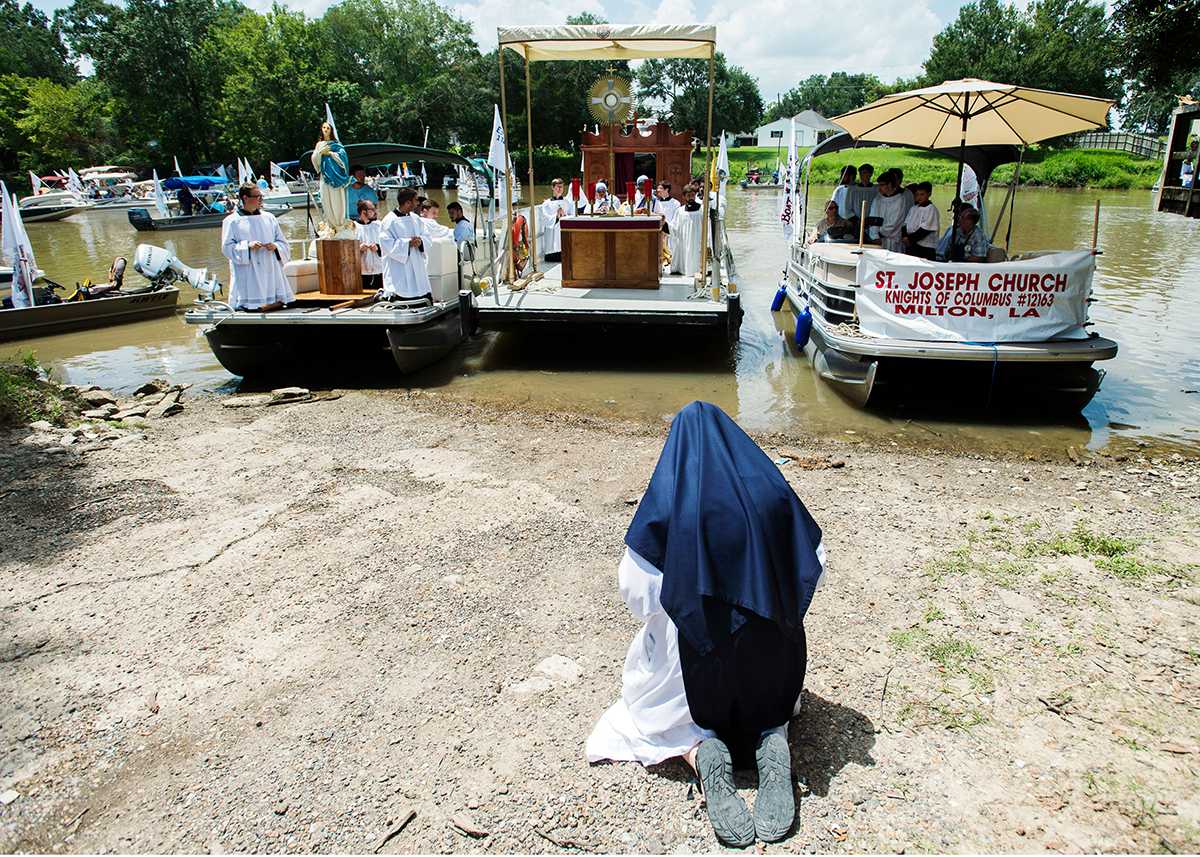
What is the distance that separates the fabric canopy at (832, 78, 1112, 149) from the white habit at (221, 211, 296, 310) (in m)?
7.02

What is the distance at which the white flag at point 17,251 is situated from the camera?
1152 centimetres

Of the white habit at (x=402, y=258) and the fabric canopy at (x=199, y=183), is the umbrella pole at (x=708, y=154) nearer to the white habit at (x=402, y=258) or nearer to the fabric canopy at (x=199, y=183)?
the white habit at (x=402, y=258)

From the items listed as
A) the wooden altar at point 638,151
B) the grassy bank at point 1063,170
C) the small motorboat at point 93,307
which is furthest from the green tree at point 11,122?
the wooden altar at point 638,151

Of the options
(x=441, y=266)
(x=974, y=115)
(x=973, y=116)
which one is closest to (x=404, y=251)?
(x=441, y=266)

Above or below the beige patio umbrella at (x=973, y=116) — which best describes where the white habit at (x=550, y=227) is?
below

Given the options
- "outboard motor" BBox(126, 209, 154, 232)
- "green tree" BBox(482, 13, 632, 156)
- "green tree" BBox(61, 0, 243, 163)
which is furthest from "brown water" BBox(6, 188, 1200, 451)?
"green tree" BBox(61, 0, 243, 163)

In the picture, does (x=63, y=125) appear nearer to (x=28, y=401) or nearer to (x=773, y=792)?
(x=28, y=401)

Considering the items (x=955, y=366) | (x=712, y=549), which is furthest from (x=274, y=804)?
(x=955, y=366)

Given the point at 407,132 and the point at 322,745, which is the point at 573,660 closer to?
the point at 322,745

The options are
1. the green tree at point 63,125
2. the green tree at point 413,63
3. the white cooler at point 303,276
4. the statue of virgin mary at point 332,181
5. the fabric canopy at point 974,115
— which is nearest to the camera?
the fabric canopy at point 974,115

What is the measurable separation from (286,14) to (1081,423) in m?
62.8

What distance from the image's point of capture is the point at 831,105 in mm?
118062

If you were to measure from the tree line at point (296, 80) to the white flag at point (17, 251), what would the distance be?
45.5 metres

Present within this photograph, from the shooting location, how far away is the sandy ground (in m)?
2.83
